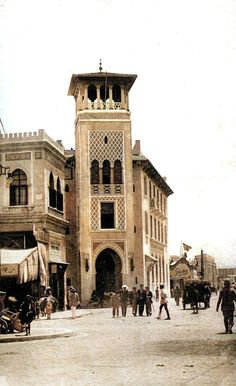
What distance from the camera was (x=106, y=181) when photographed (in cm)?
3556

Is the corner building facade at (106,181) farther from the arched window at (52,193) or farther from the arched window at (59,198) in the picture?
the arched window at (52,193)

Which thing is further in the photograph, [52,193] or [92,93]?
[92,93]

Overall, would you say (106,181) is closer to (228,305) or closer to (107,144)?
(107,144)

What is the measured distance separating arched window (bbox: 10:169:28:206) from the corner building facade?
7.13m

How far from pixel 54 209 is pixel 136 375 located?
797 inches

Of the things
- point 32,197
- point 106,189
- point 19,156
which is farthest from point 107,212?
point 19,156

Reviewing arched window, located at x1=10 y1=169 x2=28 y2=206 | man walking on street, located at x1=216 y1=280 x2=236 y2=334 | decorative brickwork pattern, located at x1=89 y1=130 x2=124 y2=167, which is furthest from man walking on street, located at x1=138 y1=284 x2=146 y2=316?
decorative brickwork pattern, located at x1=89 y1=130 x2=124 y2=167

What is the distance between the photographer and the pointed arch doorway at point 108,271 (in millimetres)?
34938

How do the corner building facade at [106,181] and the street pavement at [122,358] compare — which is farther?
the corner building facade at [106,181]

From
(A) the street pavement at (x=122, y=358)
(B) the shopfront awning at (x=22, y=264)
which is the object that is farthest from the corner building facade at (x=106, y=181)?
(A) the street pavement at (x=122, y=358)

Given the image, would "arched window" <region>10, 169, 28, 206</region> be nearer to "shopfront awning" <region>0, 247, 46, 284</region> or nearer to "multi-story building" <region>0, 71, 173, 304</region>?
"multi-story building" <region>0, 71, 173, 304</region>

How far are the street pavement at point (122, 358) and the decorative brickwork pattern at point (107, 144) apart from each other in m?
18.7

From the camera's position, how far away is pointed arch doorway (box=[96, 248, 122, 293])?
3494 centimetres

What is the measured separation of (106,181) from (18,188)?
27.1 feet
